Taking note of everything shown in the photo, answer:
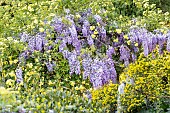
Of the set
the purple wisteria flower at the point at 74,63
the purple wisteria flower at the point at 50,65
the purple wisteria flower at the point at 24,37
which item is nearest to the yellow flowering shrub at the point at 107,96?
the purple wisteria flower at the point at 74,63

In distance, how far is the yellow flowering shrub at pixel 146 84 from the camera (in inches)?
208

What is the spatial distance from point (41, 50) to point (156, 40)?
1.81m

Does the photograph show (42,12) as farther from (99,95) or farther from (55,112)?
(55,112)

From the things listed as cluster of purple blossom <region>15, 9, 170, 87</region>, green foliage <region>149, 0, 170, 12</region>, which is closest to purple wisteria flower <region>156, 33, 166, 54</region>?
cluster of purple blossom <region>15, 9, 170, 87</region>

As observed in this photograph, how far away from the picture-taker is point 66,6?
6.79m

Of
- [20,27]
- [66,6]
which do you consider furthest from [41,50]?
[66,6]

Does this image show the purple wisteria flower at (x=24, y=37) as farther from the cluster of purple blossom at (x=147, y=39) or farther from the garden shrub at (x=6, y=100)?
the garden shrub at (x=6, y=100)

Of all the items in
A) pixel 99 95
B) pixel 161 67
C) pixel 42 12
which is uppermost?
pixel 42 12

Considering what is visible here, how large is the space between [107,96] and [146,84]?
22.8 inches

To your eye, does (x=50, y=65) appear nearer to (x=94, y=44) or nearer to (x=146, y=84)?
(x=94, y=44)

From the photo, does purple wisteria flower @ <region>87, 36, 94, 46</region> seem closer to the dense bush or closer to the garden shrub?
the dense bush

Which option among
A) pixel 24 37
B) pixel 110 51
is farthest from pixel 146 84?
pixel 24 37

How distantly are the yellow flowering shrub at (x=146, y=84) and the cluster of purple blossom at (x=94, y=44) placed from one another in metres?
0.29

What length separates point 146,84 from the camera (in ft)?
17.8
